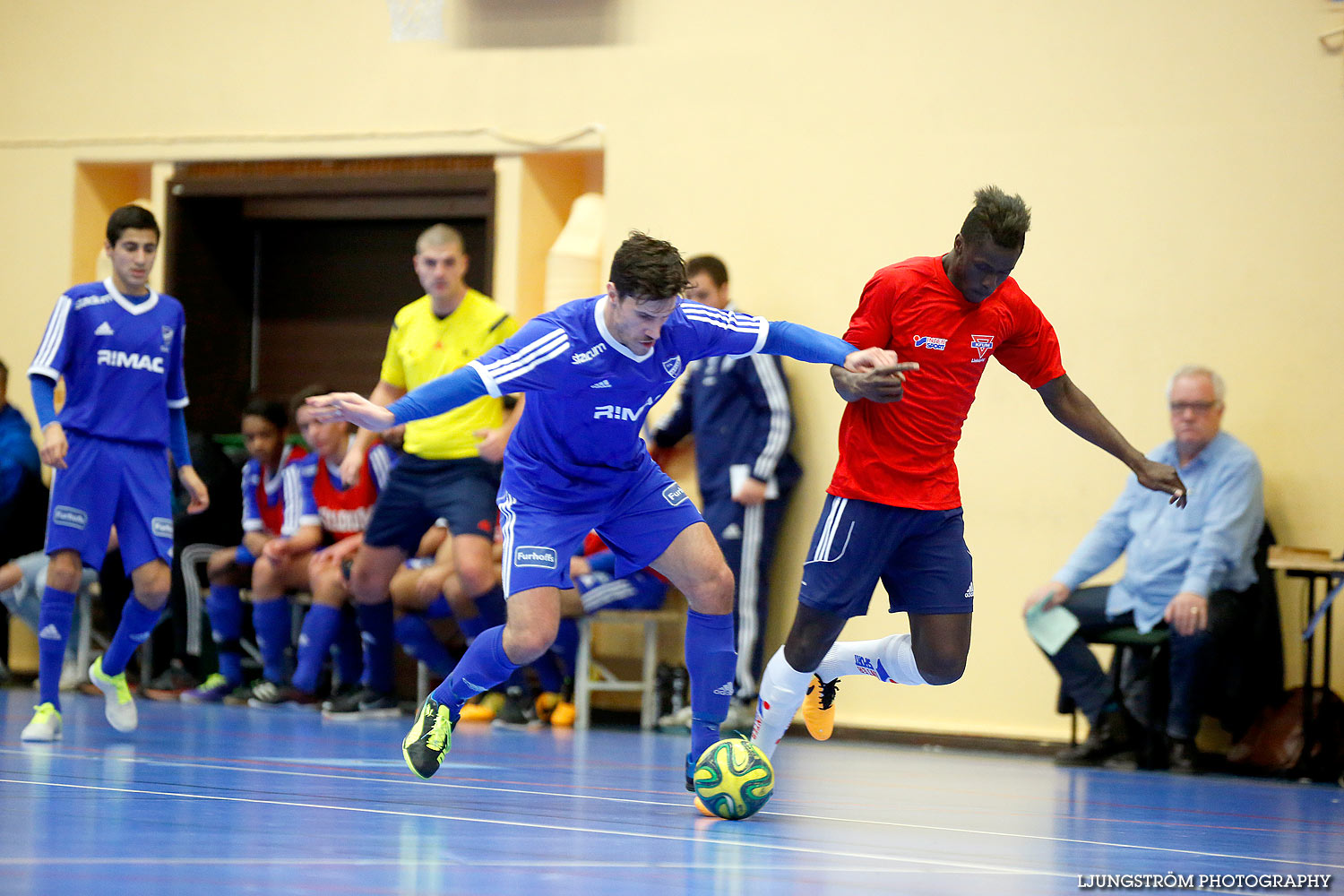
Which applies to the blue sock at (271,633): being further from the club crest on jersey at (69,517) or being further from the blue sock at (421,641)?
the club crest on jersey at (69,517)

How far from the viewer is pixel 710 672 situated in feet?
15.3

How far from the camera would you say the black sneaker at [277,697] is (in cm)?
863

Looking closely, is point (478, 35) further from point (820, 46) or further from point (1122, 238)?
point (1122, 238)

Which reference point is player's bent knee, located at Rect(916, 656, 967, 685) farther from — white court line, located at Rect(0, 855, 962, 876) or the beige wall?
the beige wall

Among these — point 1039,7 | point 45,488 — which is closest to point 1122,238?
point 1039,7

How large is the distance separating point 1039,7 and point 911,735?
3.90 m

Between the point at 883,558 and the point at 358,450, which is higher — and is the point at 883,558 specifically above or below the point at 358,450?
below

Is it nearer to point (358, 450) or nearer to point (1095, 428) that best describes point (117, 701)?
point (358, 450)

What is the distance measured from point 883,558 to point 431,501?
3436mm

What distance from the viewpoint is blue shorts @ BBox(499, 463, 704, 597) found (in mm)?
4594

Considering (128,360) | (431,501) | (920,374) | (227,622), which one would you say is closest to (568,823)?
(920,374)

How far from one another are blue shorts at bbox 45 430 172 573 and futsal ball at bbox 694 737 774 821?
9.77 ft

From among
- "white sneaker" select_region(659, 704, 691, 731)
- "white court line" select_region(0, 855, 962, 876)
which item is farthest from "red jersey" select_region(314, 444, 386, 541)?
"white court line" select_region(0, 855, 962, 876)

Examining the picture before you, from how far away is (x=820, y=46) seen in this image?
8367 millimetres
